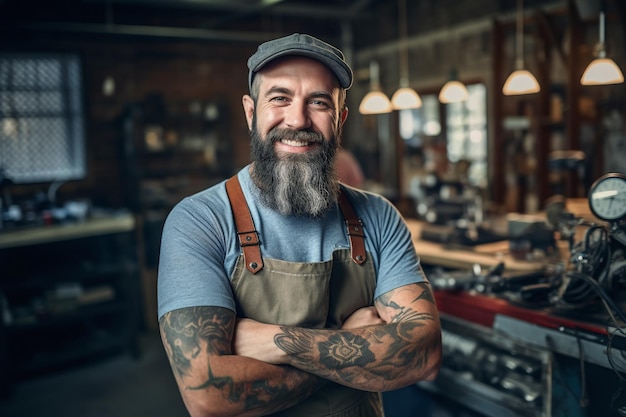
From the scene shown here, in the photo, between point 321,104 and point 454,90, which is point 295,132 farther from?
point 454,90

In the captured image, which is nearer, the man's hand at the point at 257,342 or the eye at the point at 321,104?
the man's hand at the point at 257,342

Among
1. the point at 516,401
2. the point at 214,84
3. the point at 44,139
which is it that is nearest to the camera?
the point at 516,401

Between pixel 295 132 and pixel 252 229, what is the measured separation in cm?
32

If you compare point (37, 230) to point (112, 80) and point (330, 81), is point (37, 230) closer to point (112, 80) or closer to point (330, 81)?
point (112, 80)

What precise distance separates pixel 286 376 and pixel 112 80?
6.29m

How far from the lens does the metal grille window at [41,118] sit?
253 inches

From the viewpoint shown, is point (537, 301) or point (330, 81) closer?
point (330, 81)

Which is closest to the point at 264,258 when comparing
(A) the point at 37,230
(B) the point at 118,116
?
(A) the point at 37,230

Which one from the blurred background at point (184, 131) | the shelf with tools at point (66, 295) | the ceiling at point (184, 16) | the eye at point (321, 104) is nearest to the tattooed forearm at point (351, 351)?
the eye at point (321, 104)

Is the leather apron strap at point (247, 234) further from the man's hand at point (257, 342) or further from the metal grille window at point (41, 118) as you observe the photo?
the metal grille window at point (41, 118)

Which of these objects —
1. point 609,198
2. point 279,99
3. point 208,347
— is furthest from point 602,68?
point 208,347

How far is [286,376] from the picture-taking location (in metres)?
1.56

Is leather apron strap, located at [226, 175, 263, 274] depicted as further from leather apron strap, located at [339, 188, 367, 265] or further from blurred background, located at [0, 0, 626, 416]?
blurred background, located at [0, 0, 626, 416]

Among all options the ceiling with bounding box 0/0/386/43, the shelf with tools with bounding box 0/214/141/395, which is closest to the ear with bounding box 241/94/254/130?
the shelf with tools with bounding box 0/214/141/395
